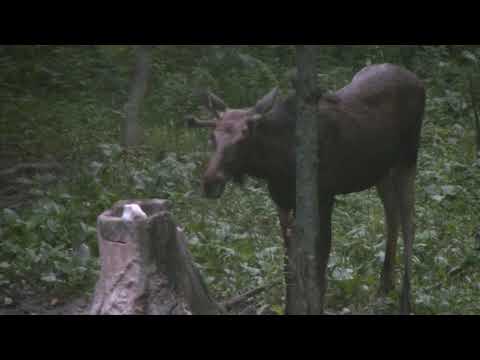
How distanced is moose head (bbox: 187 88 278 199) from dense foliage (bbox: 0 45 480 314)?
126 cm

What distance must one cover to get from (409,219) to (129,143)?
198 inches

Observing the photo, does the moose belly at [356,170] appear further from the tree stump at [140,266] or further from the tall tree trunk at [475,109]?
the tall tree trunk at [475,109]

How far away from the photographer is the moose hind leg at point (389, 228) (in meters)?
8.70

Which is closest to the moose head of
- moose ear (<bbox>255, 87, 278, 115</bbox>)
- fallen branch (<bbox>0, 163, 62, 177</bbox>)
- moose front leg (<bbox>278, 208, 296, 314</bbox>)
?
moose ear (<bbox>255, 87, 278, 115</bbox>)

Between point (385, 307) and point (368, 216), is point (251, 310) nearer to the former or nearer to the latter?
point (385, 307)

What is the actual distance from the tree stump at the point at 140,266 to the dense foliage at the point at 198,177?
6.35ft

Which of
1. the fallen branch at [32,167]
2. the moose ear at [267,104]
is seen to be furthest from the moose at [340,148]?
the fallen branch at [32,167]

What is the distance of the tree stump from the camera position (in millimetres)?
5668

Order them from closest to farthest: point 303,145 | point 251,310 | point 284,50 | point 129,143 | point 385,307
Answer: point 303,145
point 251,310
point 385,307
point 129,143
point 284,50

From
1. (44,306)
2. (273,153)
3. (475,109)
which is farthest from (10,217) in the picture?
(475,109)

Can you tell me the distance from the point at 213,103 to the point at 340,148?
1430 mm

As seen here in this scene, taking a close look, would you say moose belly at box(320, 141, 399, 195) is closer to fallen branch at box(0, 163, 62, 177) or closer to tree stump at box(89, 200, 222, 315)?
tree stump at box(89, 200, 222, 315)

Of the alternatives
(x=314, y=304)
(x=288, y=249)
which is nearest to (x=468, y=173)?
(x=288, y=249)

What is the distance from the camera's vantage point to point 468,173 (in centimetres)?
1241
